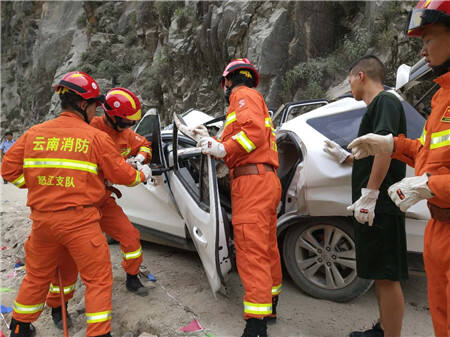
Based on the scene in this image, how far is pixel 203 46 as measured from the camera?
13.4m

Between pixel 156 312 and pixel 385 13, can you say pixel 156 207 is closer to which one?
pixel 156 312

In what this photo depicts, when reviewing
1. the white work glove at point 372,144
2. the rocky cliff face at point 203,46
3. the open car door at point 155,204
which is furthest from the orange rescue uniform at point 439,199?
the rocky cliff face at point 203,46

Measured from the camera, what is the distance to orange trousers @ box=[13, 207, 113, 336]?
2457 millimetres

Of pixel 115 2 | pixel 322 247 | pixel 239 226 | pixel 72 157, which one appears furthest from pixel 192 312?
pixel 115 2

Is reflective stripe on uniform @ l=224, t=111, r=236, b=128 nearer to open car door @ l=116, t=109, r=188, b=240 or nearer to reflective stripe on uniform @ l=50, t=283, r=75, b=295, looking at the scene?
open car door @ l=116, t=109, r=188, b=240

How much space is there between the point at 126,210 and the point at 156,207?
63 cm

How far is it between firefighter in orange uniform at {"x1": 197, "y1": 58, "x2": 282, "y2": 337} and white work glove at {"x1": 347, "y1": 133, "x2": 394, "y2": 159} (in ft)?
2.86

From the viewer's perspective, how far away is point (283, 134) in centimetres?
345

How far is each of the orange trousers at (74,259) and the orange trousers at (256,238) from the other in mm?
1000

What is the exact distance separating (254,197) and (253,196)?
12 millimetres

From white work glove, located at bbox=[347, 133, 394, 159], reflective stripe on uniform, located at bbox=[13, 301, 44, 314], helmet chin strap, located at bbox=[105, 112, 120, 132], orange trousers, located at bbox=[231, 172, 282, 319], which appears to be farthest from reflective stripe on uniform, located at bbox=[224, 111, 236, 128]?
reflective stripe on uniform, located at bbox=[13, 301, 44, 314]

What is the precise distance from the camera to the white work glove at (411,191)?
1.56m

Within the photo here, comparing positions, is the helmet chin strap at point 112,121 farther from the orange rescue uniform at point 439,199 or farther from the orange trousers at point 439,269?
the orange trousers at point 439,269

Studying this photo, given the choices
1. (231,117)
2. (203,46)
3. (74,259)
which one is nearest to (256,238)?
(231,117)
